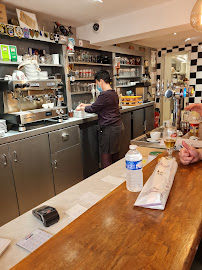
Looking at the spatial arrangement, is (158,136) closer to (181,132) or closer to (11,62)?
(181,132)

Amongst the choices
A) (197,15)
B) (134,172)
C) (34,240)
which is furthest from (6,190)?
(197,15)

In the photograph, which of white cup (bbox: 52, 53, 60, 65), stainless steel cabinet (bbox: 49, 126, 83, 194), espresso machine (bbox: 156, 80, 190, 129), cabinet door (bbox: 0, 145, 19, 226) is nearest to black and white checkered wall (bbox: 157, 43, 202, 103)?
espresso machine (bbox: 156, 80, 190, 129)

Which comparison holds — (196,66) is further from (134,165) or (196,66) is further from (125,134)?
(134,165)

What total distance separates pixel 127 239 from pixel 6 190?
2049 mm

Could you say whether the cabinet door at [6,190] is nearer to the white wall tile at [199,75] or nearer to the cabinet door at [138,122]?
the cabinet door at [138,122]

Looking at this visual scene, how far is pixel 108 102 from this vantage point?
10.0 feet

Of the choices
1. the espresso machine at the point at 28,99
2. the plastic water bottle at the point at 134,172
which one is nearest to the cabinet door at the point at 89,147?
the espresso machine at the point at 28,99

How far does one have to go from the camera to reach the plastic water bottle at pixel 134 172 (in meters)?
0.96

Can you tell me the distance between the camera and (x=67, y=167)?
310 cm

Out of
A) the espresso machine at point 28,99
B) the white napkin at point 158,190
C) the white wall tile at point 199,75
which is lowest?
the white napkin at point 158,190

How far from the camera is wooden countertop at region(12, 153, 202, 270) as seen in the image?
0.59m

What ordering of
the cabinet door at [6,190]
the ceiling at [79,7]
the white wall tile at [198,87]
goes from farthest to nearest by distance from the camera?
the white wall tile at [198,87] < the ceiling at [79,7] < the cabinet door at [6,190]

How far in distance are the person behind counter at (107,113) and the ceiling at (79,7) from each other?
899mm

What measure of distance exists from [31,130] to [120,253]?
7.22 ft
